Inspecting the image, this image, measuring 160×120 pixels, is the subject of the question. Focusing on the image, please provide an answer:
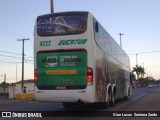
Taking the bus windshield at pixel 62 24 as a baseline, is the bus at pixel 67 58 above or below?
below

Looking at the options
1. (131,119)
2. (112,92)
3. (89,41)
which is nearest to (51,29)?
(89,41)

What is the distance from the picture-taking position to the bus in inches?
600

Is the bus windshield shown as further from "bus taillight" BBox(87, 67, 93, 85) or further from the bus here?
"bus taillight" BBox(87, 67, 93, 85)

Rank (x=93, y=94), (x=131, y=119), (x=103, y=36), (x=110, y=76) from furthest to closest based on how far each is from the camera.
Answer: (x=110, y=76)
(x=103, y=36)
(x=93, y=94)
(x=131, y=119)

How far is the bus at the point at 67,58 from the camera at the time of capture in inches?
600

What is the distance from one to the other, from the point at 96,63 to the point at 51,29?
8.08 ft

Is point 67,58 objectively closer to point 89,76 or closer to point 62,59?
point 62,59

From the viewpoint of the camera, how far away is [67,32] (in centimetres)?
1566

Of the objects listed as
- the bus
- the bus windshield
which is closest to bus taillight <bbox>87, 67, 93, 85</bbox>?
the bus

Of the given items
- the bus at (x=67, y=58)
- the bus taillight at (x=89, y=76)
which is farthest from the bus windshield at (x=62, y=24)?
→ the bus taillight at (x=89, y=76)

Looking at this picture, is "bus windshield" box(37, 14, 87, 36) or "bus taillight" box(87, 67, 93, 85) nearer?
"bus taillight" box(87, 67, 93, 85)

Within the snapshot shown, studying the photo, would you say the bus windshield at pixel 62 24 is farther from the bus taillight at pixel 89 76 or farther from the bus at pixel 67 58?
the bus taillight at pixel 89 76

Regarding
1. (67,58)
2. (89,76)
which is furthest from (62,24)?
(89,76)

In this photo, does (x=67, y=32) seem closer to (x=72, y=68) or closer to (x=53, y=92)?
(x=72, y=68)
